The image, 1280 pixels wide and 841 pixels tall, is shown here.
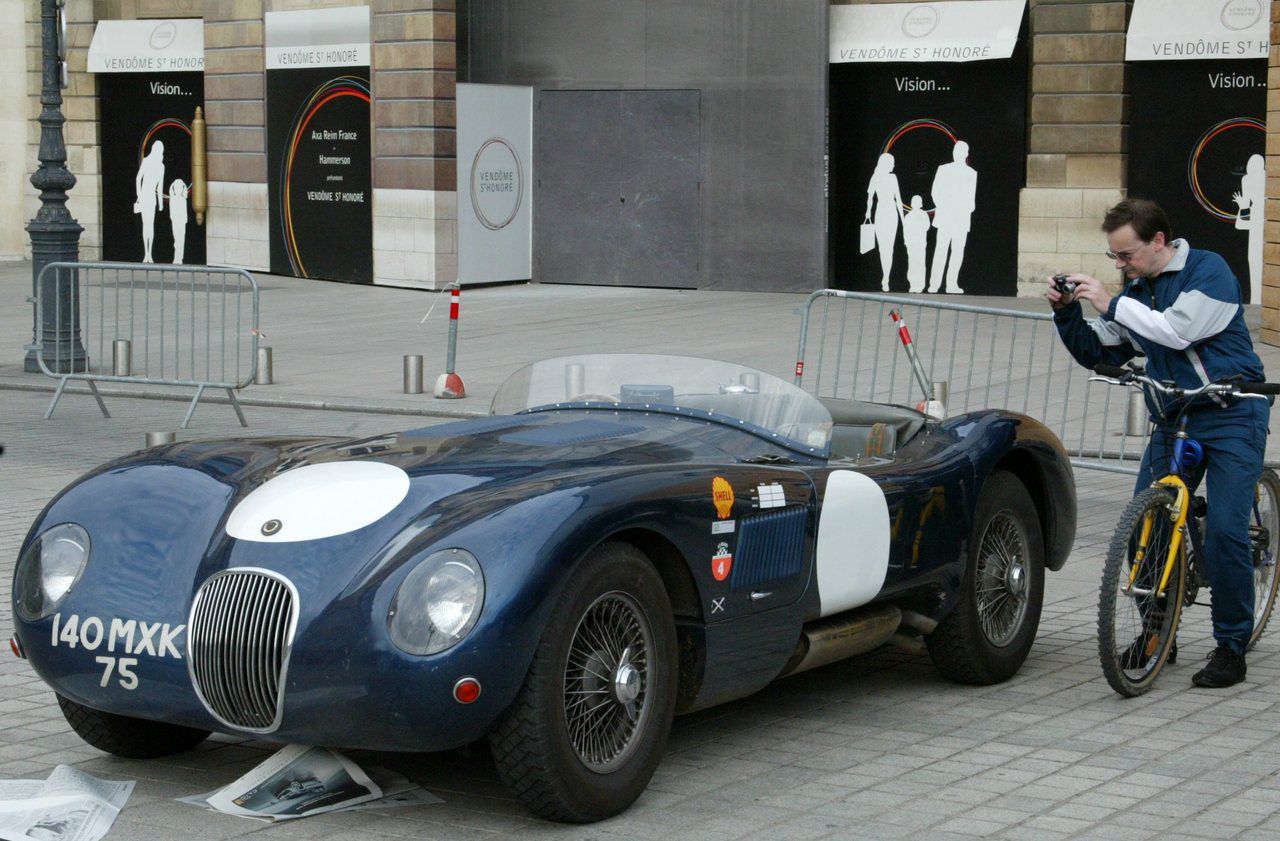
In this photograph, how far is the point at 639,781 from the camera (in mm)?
4852

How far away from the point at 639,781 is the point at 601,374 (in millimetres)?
1568

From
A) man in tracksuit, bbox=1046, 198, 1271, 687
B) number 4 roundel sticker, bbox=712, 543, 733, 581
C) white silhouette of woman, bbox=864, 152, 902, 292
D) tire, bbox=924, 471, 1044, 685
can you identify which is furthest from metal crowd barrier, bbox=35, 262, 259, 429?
white silhouette of woman, bbox=864, 152, 902, 292

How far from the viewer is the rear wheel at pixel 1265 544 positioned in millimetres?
6594

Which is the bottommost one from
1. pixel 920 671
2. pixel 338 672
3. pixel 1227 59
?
pixel 920 671

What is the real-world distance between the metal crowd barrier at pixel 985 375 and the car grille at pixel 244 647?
5.84 m

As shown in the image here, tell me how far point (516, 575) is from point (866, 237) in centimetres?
1962

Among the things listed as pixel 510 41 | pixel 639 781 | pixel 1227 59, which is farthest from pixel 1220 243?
pixel 639 781

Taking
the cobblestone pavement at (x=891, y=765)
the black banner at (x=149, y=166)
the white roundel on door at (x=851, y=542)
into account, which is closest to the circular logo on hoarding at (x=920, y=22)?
the black banner at (x=149, y=166)

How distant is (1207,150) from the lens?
2161 cm

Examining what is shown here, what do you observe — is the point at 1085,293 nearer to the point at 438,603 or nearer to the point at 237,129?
the point at 438,603

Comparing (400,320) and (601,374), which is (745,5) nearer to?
(400,320)

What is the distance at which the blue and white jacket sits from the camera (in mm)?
6133

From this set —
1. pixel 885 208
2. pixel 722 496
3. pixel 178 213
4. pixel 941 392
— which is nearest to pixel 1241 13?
pixel 885 208

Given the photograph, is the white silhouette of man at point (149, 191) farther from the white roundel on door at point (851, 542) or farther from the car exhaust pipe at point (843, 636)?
the white roundel on door at point (851, 542)
